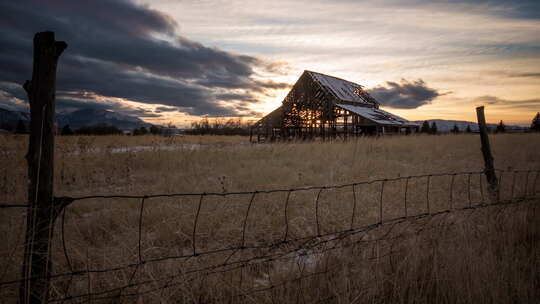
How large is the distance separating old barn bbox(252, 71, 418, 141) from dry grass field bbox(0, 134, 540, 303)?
1394cm

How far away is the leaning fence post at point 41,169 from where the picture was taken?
1.60 metres

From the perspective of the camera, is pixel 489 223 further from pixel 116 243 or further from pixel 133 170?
pixel 133 170

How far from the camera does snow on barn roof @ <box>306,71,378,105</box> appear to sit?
24138mm

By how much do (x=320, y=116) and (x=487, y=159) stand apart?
63.0 ft

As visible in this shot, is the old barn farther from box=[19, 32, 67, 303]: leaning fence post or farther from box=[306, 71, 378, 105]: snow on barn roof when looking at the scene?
box=[19, 32, 67, 303]: leaning fence post

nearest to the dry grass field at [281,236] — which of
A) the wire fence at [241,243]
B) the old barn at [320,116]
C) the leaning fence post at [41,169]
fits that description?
the wire fence at [241,243]

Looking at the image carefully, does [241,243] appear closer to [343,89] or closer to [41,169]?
[41,169]

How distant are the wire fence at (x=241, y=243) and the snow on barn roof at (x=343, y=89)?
19.0 metres

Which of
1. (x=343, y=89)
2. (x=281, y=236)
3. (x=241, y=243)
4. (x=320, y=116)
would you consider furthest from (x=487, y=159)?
(x=343, y=89)

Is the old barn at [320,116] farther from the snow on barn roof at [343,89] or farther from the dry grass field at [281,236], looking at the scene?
the dry grass field at [281,236]

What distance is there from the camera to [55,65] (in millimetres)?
1714

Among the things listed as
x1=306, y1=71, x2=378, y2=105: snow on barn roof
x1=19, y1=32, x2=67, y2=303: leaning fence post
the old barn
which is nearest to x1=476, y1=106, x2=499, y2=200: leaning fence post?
x1=19, y1=32, x2=67, y2=303: leaning fence post

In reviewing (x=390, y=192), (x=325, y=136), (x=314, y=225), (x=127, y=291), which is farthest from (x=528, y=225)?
(x=325, y=136)

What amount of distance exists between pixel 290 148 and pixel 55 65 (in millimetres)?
10200
